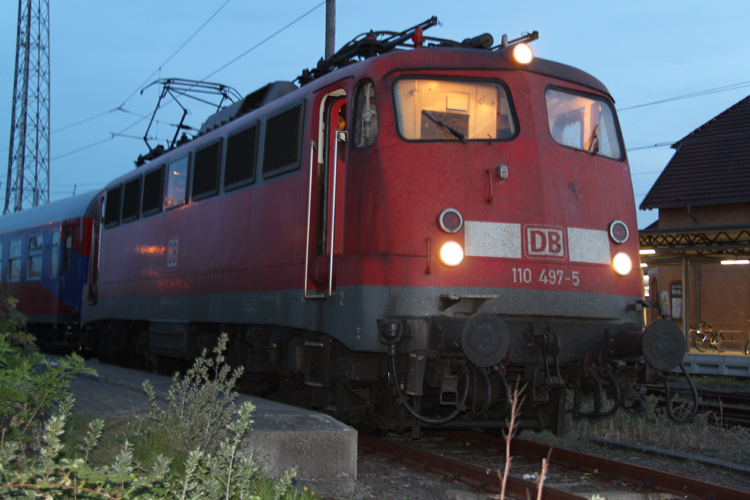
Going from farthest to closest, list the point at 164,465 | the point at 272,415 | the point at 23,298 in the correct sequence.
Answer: the point at 23,298
the point at 272,415
the point at 164,465

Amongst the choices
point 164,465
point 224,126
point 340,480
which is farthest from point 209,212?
point 164,465

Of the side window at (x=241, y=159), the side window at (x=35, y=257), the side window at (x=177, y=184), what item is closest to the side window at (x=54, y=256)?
the side window at (x=35, y=257)

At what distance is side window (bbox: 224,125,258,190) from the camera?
27.4ft

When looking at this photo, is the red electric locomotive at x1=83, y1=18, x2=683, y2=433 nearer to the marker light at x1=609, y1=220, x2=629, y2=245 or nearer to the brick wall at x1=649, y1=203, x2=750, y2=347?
the marker light at x1=609, y1=220, x2=629, y2=245

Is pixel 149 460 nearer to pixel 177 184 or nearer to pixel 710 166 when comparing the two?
pixel 177 184

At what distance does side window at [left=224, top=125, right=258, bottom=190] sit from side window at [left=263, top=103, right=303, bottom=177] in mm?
294

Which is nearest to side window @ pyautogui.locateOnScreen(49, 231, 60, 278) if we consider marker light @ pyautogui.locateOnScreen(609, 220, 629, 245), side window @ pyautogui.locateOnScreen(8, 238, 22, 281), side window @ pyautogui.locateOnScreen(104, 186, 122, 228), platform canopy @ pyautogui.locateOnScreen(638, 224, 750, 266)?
side window @ pyautogui.locateOnScreen(8, 238, 22, 281)

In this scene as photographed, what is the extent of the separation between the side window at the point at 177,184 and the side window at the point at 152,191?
0.92 feet

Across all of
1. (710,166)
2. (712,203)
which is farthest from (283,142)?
(710,166)

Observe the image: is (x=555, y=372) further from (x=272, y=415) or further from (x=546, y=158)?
(x=272, y=415)

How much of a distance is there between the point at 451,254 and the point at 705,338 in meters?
22.4

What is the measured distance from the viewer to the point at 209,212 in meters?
9.19

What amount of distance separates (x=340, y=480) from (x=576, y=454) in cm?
222

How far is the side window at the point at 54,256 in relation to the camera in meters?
16.2
